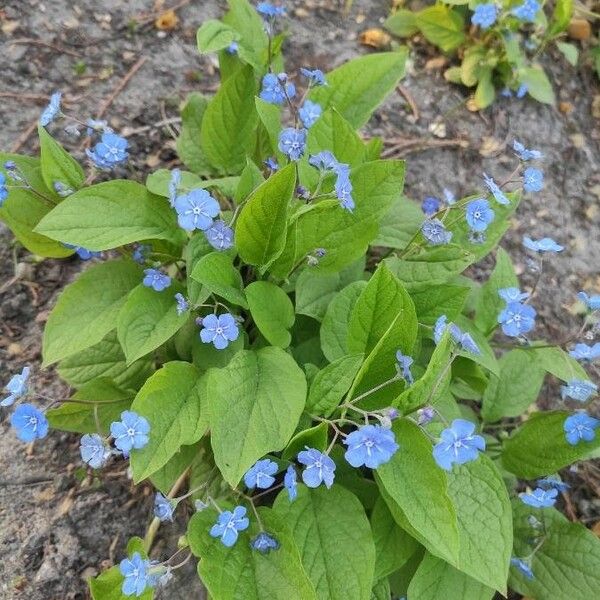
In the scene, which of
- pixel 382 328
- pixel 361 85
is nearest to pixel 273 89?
pixel 361 85

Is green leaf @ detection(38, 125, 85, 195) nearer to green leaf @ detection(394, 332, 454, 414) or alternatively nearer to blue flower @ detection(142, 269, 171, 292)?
blue flower @ detection(142, 269, 171, 292)

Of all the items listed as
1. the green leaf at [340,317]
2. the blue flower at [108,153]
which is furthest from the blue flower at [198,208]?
the green leaf at [340,317]

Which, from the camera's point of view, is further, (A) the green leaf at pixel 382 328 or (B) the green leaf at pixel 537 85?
(B) the green leaf at pixel 537 85

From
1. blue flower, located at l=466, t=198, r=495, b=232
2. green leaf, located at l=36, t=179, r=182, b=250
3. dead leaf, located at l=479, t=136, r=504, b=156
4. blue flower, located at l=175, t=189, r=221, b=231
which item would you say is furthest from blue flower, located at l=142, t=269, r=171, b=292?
dead leaf, located at l=479, t=136, r=504, b=156

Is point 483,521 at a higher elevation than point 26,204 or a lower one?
lower

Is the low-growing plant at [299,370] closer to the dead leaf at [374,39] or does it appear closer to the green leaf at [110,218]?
the green leaf at [110,218]

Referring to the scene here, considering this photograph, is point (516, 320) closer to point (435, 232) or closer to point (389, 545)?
point (435, 232)
